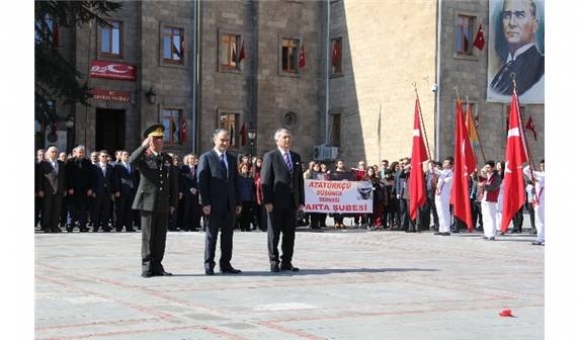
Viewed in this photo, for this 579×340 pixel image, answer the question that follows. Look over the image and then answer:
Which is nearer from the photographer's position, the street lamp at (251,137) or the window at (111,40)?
the window at (111,40)

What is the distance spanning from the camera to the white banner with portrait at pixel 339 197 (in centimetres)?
2570

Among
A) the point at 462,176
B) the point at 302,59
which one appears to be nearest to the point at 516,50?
the point at 302,59

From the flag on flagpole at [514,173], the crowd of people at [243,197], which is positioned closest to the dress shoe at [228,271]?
the crowd of people at [243,197]

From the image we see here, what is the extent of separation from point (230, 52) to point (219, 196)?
27.2 metres

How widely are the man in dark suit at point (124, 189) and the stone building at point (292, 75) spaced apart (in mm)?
11170

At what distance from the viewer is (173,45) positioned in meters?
38.0

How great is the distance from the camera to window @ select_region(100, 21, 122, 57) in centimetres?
3653

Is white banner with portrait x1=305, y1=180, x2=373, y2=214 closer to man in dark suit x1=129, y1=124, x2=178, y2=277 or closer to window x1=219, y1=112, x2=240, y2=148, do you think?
man in dark suit x1=129, y1=124, x2=178, y2=277

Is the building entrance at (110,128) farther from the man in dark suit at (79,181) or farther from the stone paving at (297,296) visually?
the stone paving at (297,296)

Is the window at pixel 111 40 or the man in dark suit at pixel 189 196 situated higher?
the window at pixel 111 40

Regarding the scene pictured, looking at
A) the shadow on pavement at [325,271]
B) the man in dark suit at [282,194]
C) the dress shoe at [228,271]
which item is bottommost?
the shadow on pavement at [325,271]

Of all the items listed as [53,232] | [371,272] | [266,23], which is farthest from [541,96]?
[371,272]

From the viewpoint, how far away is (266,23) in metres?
39.8

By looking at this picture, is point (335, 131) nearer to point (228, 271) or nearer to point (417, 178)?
point (417, 178)
